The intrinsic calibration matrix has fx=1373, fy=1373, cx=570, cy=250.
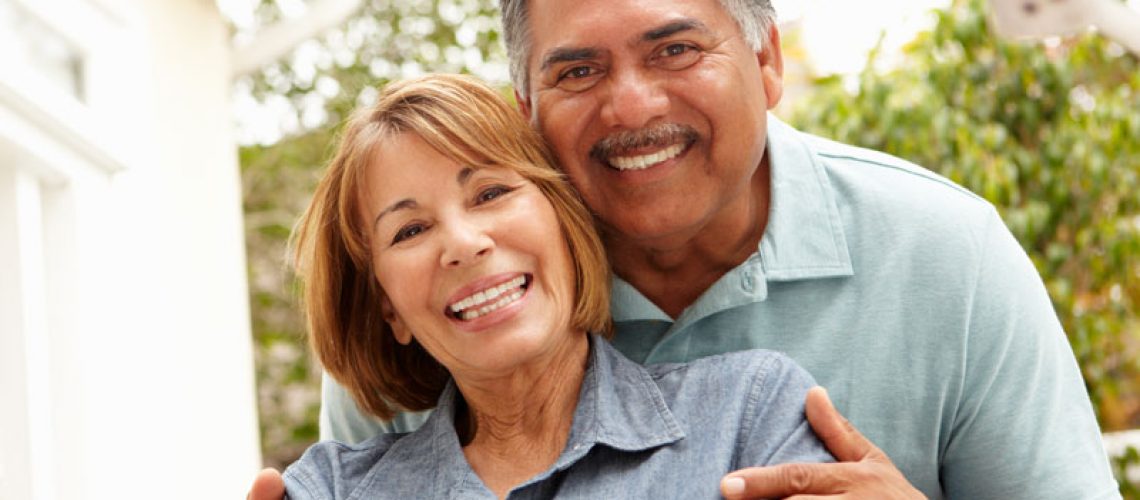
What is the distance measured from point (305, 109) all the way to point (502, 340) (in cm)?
461

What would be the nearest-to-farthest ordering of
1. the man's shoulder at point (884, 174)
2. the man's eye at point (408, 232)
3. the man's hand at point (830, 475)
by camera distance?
1. the man's hand at point (830, 475)
2. the man's eye at point (408, 232)
3. the man's shoulder at point (884, 174)

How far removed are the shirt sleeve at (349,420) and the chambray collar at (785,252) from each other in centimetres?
41

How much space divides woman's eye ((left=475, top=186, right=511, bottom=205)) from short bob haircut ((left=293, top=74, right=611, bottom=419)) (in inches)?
1.3

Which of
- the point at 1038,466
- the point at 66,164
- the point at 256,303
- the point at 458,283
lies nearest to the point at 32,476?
the point at 66,164

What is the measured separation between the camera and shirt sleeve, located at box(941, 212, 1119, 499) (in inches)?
73.9

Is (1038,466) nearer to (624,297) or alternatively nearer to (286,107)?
(624,297)

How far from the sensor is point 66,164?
10.1 feet

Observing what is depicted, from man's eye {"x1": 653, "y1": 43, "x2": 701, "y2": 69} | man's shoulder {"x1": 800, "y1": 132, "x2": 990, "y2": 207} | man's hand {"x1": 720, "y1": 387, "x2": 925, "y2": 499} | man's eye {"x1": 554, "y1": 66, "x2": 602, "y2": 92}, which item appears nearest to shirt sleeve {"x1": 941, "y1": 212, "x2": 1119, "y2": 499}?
man's shoulder {"x1": 800, "y1": 132, "x2": 990, "y2": 207}

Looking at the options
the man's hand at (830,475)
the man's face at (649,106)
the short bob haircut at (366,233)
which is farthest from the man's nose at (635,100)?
the man's hand at (830,475)

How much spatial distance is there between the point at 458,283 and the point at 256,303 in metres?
4.70

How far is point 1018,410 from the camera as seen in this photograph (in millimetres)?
1882

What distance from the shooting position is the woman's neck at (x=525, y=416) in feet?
5.97

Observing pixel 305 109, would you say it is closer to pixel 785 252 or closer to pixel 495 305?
pixel 785 252

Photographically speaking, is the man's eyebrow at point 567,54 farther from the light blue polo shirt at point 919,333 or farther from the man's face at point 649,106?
the light blue polo shirt at point 919,333
